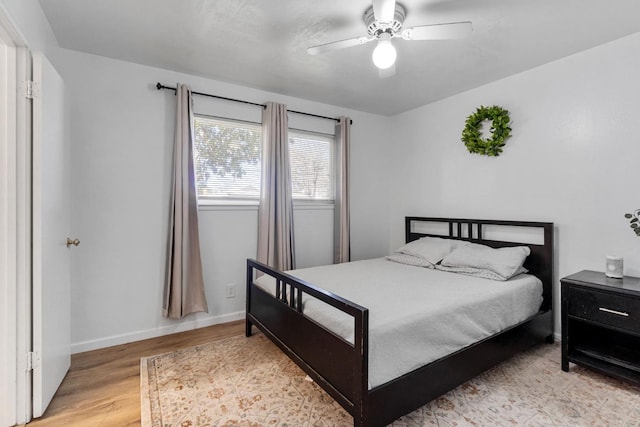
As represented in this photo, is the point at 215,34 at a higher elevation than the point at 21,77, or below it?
higher

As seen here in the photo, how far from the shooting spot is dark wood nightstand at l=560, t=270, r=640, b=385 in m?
1.99

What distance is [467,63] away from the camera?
8.93 ft

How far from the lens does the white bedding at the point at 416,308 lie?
5.28ft

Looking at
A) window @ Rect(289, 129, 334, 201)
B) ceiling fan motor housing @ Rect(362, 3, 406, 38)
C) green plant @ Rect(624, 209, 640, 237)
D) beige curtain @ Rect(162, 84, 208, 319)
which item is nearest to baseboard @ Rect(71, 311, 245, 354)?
beige curtain @ Rect(162, 84, 208, 319)

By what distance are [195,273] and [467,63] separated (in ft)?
10.1

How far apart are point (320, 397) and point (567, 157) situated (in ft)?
9.02

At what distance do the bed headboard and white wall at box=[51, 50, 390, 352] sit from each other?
6.79 ft

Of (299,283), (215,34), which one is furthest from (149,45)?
(299,283)

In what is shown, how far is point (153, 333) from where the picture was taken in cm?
282

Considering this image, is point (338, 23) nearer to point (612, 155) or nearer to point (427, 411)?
point (612, 155)

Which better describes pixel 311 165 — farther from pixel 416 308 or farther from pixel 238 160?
pixel 416 308

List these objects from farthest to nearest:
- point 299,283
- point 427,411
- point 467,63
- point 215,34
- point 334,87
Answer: point 334,87
point 467,63
point 215,34
point 299,283
point 427,411

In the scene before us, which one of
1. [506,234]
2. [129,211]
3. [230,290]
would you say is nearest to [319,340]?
[230,290]

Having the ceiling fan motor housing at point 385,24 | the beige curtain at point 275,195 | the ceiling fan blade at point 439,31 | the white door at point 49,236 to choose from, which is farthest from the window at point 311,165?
the white door at point 49,236
